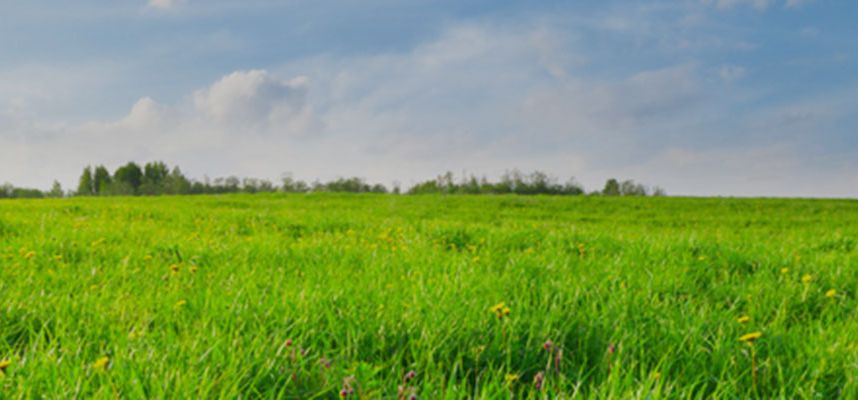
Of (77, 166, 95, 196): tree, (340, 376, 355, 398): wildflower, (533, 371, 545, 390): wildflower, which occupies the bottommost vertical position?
(533, 371, 545, 390): wildflower

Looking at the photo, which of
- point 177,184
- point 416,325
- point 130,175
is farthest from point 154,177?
point 416,325

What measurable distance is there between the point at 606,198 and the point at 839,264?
72.2ft

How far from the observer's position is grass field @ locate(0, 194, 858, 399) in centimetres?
216

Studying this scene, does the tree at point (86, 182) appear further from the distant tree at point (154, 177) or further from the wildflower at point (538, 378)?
the wildflower at point (538, 378)

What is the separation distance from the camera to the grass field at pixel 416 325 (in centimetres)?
216

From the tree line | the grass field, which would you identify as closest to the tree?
the tree line

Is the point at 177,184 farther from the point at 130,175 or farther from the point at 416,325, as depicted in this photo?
the point at 416,325

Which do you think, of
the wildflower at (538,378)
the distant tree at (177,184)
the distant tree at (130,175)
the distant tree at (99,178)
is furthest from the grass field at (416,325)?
the distant tree at (99,178)

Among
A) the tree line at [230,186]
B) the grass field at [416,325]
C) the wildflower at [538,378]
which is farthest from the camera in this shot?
the tree line at [230,186]

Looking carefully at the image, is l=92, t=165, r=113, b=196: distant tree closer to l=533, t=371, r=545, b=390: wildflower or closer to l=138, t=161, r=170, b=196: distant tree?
l=138, t=161, r=170, b=196: distant tree

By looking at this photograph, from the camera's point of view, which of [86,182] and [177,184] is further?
[86,182]

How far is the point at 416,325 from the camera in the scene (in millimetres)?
2775

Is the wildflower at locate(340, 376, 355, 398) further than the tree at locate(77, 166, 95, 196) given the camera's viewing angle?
No

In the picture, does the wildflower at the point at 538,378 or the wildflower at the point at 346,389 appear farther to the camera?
the wildflower at the point at 538,378
